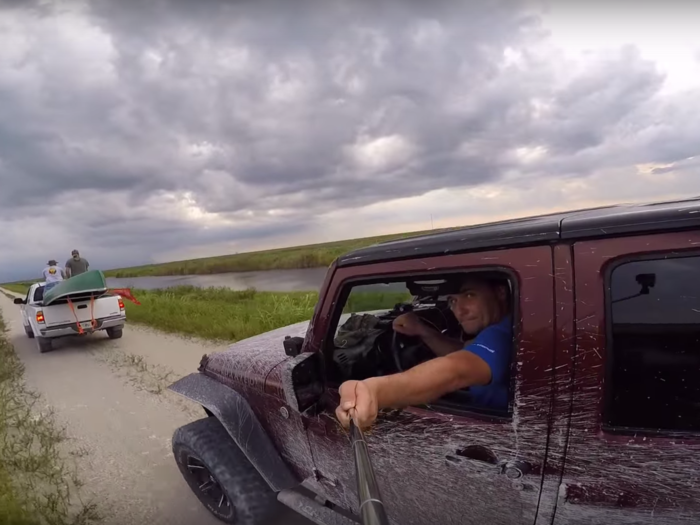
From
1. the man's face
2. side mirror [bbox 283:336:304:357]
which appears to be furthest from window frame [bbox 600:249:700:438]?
side mirror [bbox 283:336:304:357]

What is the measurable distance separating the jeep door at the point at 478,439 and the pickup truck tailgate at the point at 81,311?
26.4ft

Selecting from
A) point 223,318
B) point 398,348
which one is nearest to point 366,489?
point 398,348

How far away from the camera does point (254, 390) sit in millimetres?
2281

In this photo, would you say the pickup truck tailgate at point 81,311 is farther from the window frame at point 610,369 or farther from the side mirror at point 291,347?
the window frame at point 610,369

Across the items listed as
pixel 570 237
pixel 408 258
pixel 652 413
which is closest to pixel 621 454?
pixel 652 413

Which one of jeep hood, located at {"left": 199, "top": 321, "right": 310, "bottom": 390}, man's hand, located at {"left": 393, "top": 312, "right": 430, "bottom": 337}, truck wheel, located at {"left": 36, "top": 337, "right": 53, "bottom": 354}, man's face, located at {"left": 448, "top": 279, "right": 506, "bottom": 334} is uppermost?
man's face, located at {"left": 448, "top": 279, "right": 506, "bottom": 334}

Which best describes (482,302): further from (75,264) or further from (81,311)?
(75,264)

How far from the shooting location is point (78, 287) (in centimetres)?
795

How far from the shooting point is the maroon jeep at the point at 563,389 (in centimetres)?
113

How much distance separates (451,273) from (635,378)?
582 millimetres

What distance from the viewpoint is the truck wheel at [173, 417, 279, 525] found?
2.24 meters

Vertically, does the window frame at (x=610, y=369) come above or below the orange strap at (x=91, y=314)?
above

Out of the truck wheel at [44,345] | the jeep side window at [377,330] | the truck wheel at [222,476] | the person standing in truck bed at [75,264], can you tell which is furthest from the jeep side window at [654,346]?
the person standing in truck bed at [75,264]

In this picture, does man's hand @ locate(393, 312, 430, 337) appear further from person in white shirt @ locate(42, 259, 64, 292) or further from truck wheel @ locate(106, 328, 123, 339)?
person in white shirt @ locate(42, 259, 64, 292)
